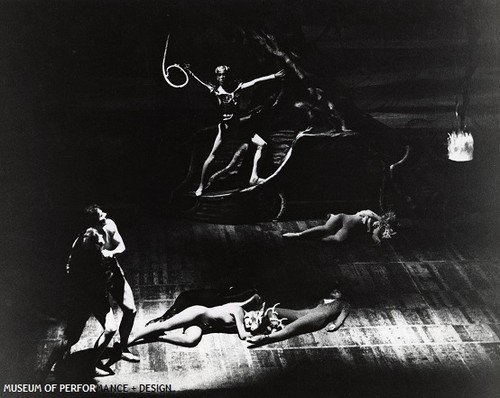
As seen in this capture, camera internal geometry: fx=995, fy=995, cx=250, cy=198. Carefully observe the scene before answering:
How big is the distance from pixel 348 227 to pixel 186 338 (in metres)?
3.76

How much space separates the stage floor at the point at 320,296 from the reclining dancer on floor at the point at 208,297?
15 centimetres

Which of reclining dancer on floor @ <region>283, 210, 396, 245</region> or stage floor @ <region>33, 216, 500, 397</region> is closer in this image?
stage floor @ <region>33, 216, 500, 397</region>

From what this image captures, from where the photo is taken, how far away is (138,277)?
15.6 metres

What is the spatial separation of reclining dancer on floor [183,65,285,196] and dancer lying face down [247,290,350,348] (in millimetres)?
2632

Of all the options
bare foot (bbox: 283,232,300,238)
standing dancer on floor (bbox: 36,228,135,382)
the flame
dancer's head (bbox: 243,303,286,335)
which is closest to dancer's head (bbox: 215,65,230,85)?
bare foot (bbox: 283,232,300,238)

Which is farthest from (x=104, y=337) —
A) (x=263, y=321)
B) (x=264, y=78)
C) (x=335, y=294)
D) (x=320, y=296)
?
(x=264, y=78)

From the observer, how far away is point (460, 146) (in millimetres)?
16984

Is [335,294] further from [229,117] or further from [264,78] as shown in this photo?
[264,78]

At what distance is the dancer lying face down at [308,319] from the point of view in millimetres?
14672

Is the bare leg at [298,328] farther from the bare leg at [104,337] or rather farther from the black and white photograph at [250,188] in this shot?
the bare leg at [104,337]

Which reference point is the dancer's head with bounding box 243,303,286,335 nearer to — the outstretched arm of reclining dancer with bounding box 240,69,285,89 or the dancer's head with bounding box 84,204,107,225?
the dancer's head with bounding box 84,204,107,225

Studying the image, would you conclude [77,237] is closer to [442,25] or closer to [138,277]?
[138,277]

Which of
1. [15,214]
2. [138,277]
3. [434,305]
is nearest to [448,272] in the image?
[434,305]

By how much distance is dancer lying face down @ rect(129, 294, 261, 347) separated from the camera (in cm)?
1451
